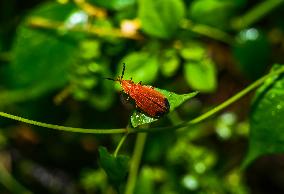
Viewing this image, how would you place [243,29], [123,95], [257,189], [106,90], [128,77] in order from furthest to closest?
[257,189], [243,29], [106,90], [128,77], [123,95]

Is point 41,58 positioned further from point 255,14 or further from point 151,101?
point 255,14

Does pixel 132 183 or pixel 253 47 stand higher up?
pixel 253 47

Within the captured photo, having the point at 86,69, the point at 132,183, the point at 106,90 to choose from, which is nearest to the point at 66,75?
the point at 86,69

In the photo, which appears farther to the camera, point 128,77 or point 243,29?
point 243,29

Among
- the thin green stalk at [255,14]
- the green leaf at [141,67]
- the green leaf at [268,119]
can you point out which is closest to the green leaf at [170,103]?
the green leaf at [268,119]

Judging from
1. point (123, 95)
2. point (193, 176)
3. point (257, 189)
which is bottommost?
point (257, 189)

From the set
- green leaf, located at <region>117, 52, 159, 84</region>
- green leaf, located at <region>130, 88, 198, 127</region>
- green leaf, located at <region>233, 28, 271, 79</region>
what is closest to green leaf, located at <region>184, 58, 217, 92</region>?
green leaf, located at <region>117, 52, 159, 84</region>

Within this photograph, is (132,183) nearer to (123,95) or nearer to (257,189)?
(123,95)

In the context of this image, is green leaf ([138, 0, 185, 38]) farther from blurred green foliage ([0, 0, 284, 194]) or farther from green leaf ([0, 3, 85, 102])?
green leaf ([0, 3, 85, 102])

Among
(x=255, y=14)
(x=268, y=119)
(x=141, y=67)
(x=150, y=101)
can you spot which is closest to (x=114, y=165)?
(x=150, y=101)
